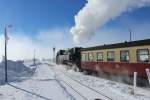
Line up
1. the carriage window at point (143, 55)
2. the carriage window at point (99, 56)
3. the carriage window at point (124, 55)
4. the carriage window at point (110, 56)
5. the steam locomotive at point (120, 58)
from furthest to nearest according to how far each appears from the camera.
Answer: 1. the carriage window at point (99, 56)
2. the carriage window at point (110, 56)
3. the carriage window at point (124, 55)
4. the steam locomotive at point (120, 58)
5. the carriage window at point (143, 55)

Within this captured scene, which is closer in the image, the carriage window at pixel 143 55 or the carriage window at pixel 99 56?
the carriage window at pixel 143 55

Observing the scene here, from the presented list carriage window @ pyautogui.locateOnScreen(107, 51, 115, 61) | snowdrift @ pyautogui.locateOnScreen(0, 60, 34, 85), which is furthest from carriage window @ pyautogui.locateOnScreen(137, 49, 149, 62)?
snowdrift @ pyautogui.locateOnScreen(0, 60, 34, 85)

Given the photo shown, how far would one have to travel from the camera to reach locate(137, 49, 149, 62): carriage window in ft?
58.4

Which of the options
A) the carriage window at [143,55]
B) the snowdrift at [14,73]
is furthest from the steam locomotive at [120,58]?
the snowdrift at [14,73]

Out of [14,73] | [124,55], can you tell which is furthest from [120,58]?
[14,73]

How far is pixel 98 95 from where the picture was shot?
1519 centimetres

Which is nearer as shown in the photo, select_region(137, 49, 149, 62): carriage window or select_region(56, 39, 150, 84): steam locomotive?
select_region(137, 49, 149, 62): carriage window

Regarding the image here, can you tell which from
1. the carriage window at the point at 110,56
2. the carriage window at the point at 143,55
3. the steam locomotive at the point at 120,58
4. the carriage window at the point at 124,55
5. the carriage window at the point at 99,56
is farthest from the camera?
the carriage window at the point at 99,56

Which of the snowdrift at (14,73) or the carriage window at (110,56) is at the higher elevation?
the carriage window at (110,56)

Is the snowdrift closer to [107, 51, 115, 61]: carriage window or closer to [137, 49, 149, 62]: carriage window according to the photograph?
[107, 51, 115, 61]: carriage window

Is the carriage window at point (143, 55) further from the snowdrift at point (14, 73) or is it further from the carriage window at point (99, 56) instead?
the snowdrift at point (14, 73)

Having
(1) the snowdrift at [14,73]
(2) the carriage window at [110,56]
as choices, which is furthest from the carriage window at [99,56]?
(1) the snowdrift at [14,73]

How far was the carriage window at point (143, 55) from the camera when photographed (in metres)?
17.8

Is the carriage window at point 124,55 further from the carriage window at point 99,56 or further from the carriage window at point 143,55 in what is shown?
the carriage window at point 99,56
